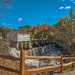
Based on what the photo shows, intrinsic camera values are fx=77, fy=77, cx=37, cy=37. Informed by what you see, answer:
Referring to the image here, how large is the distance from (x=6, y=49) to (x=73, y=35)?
10531mm

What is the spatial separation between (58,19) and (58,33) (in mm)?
3067

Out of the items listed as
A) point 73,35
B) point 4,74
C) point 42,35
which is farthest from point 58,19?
point 42,35

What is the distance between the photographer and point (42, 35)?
155 ft

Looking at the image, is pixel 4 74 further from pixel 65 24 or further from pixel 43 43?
pixel 43 43

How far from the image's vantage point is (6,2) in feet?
21.9

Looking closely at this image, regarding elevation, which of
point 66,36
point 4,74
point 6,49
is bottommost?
point 4,74

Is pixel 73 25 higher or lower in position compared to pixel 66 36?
higher

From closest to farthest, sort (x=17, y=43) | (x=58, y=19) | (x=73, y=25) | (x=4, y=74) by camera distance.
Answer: (x=4, y=74) < (x=73, y=25) < (x=58, y=19) < (x=17, y=43)

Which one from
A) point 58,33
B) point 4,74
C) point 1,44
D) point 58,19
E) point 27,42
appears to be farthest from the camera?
point 27,42

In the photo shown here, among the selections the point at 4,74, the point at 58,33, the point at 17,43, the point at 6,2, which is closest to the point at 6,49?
the point at 4,74

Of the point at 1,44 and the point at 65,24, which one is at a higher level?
the point at 65,24

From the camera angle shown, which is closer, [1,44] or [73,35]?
[1,44]

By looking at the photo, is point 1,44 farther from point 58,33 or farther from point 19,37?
point 19,37

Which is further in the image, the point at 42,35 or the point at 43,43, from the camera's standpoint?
the point at 42,35
